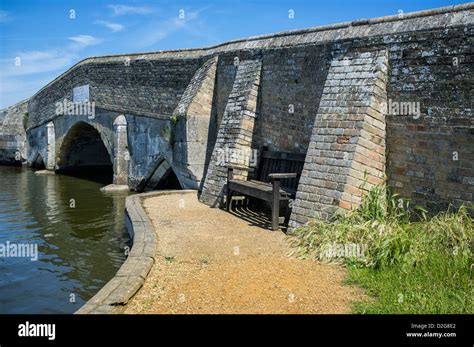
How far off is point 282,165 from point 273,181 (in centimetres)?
216

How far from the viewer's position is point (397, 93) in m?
7.63

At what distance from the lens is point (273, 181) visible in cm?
A: 798

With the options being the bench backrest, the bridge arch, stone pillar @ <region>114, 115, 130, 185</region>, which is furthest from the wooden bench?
stone pillar @ <region>114, 115, 130, 185</region>

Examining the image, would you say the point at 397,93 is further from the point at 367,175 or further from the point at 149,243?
the point at 149,243

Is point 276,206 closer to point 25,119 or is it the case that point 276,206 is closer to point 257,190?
point 257,190

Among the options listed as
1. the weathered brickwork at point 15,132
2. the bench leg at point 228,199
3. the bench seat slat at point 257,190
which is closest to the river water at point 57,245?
the bench leg at point 228,199

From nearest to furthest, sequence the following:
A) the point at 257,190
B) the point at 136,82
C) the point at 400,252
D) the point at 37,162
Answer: the point at 400,252 → the point at 257,190 → the point at 136,82 → the point at 37,162

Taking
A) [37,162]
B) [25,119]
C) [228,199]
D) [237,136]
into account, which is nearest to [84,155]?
[37,162]

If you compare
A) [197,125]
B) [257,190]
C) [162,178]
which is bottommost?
[162,178]

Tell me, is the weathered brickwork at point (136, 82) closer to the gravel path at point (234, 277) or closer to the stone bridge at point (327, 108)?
the stone bridge at point (327, 108)

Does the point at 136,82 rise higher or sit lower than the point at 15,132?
higher

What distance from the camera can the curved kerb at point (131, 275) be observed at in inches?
181
